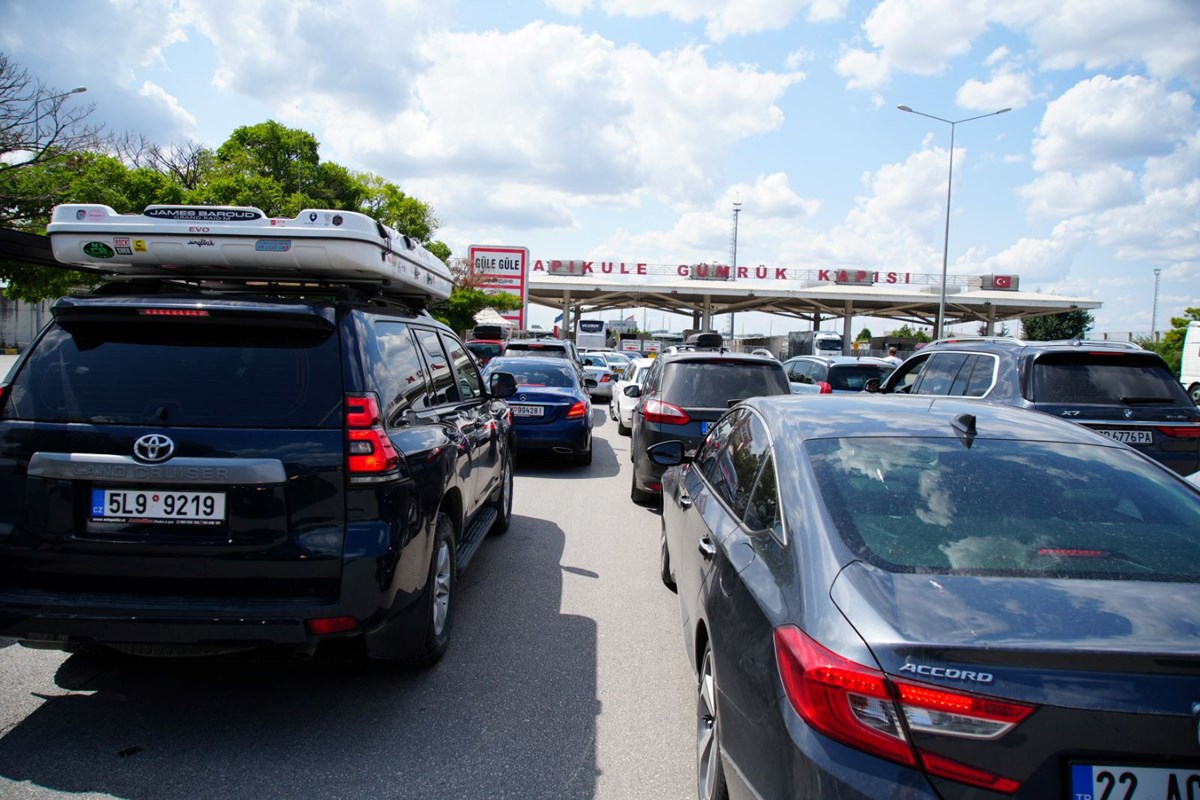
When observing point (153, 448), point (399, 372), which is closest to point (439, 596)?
point (399, 372)

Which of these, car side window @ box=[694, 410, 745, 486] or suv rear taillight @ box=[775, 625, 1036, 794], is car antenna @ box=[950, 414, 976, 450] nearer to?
car side window @ box=[694, 410, 745, 486]

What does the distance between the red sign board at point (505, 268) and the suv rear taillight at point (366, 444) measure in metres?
42.4

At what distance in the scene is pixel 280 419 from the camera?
3.14m

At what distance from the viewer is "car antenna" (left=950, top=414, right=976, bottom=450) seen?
9.25 feet

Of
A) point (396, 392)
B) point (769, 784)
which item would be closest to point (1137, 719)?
point (769, 784)

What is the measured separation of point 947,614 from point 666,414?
19.3ft

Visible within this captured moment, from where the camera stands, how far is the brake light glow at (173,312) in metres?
3.22

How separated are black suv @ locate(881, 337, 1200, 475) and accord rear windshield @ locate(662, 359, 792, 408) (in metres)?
2.00

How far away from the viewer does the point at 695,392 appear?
7.83m

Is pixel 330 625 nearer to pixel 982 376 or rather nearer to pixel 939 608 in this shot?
pixel 939 608

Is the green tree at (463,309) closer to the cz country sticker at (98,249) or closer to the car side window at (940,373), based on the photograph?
the car side window at (940,373)

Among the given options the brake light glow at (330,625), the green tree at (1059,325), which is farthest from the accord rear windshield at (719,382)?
the green tree at (1059,325)

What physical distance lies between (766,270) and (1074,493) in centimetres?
5846

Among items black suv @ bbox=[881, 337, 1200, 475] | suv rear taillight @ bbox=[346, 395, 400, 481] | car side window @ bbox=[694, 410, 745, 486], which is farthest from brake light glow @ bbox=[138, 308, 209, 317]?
black suv @ bbox=[881, 337, 1200, 475]
